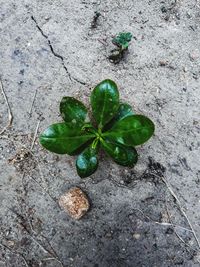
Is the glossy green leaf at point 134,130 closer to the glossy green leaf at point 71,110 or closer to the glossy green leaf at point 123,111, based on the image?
the glossy green leaf at point 123,111

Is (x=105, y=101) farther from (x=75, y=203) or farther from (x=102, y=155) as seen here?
Result: (x=75, y=203)

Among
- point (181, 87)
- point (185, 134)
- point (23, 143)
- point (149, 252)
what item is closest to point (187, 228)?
point (149, 252)

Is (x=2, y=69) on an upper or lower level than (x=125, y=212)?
upper

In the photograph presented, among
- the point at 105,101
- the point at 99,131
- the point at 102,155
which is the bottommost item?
the point at 102,155

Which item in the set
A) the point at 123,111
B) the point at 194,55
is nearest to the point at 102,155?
the point at 123,111

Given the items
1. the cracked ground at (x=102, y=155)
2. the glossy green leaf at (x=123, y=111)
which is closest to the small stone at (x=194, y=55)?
the cracked ground at (x=102, y=155)

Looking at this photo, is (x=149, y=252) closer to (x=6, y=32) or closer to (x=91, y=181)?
(x=91, y=181)
